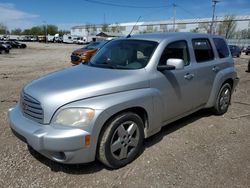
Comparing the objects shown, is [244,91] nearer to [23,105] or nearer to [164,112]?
[164,112]

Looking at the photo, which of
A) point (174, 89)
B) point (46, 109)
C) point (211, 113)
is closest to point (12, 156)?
point (46, 109)

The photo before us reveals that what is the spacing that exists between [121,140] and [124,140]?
0.05 meters

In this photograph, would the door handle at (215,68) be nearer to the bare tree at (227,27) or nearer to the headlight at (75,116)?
the headlight at (75,116)

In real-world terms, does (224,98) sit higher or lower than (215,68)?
lower

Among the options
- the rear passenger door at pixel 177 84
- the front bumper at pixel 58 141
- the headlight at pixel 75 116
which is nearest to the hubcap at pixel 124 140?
the front bumper at pixel 58 141

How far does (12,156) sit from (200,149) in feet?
9.04

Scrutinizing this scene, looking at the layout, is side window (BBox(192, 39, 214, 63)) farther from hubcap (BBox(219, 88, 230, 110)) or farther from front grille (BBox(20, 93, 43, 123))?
front grille (BBox(20, 93, 43, 123))

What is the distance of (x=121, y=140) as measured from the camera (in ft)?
10.6

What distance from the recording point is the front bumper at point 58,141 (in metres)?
2.73

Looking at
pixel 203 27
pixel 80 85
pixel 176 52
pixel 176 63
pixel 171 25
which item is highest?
pixel 171 25

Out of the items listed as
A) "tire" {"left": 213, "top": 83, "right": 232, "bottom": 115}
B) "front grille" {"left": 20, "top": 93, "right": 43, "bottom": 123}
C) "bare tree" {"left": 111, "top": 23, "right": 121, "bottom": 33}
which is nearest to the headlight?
"front grille" {"left": 20, "top": 93, "right": 43, "bottom": 123}

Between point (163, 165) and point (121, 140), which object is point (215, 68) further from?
point (121, 140)

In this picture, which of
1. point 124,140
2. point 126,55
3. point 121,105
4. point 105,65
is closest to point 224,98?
point 126,55

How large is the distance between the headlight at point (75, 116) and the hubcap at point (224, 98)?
3.51m
